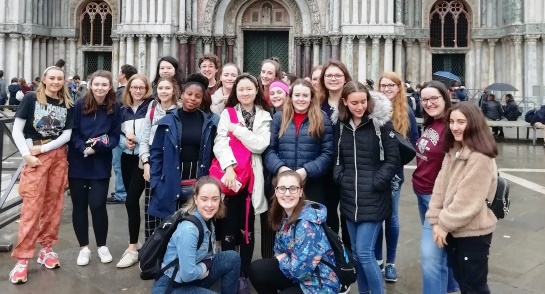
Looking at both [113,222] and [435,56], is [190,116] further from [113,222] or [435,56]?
[435,56]

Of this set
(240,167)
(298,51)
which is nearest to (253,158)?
(240,167)

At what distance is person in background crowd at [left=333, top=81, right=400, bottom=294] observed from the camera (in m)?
5.14

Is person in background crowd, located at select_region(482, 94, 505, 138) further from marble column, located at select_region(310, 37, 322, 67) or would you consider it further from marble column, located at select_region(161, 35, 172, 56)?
marble column, located at select_region(161, 35, 172, 56)

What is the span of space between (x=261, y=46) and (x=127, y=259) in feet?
60.0

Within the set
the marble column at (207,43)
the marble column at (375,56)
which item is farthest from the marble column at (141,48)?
the marble column at (375,56)

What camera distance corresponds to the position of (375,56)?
850 inches

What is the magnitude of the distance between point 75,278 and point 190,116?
2.31 m

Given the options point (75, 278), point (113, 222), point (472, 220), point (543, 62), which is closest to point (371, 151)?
point (472, 220)

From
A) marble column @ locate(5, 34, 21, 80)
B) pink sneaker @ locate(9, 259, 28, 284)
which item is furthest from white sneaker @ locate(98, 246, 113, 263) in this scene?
marble column @ locate(5, 34, 21, 80)

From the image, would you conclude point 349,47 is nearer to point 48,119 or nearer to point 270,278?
point 48,119

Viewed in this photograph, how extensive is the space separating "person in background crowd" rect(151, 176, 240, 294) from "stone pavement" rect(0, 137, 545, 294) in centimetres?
98

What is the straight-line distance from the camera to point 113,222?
8578 mm

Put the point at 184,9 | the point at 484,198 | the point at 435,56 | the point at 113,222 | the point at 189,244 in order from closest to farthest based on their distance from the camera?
the point at 484,198, the point at 189,244, the point at 113,222, the point at 184,9, the point at 435,56

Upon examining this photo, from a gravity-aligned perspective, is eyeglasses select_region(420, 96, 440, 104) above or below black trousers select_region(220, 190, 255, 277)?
above
